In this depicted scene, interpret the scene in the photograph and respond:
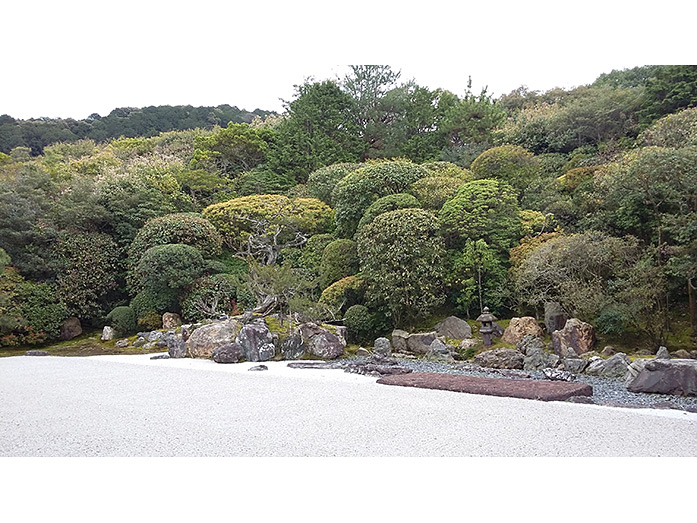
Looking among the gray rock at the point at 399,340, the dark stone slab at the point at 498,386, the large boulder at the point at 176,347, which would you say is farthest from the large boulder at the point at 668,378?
the large boulder at the point at 176,347

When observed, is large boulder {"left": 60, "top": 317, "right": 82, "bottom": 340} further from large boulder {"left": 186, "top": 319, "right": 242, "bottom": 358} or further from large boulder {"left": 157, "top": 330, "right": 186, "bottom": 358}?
large boulder {"left": 186, "top": 319, "right": 242, "bottom": 358}

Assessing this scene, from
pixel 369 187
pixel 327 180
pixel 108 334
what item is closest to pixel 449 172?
pixel 369 187

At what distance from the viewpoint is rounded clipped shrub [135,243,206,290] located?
13.3 m

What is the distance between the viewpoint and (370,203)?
536 inches

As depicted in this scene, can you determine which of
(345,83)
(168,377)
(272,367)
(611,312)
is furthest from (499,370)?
(345,83)

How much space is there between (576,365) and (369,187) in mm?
7484

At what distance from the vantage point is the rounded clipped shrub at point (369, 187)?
13.6 meters

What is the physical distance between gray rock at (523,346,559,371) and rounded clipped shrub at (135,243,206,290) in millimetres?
9143

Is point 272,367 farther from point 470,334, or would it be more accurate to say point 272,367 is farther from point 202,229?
point 202,229

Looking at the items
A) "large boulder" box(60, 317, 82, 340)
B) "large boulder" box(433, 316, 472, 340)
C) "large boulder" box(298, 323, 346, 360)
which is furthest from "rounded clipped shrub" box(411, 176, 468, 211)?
"large boulder" box(60, 317, 82, 340)

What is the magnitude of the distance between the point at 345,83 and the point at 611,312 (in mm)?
18079

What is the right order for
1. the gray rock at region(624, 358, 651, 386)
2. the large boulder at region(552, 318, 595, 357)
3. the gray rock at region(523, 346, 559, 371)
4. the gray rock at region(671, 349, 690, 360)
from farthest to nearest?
the large boulder at region(552, 318, 595, 357) → the gray rock at region(523, 346, 559, 371) → the gray rock at region(671, 349, 690, 360) → the gray rock at region(624, 358, 651, 386)

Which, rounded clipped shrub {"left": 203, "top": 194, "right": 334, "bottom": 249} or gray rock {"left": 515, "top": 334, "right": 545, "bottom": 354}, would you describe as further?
rounded clipped shrub {"left": 203, "top": 194, "right": 334, "bottom": 249}

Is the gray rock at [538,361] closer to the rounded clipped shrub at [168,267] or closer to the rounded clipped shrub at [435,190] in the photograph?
the rounded clipped shrub at [435,190]
